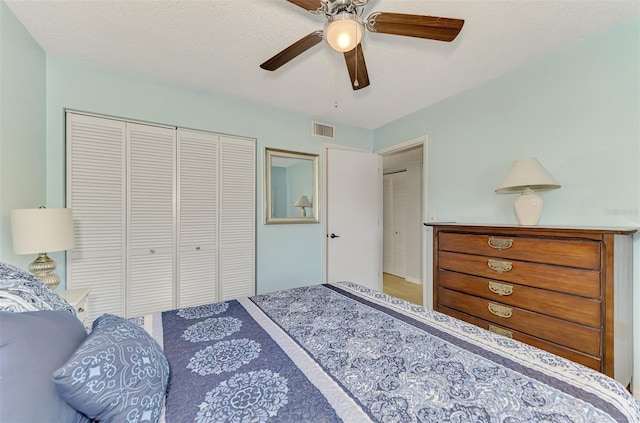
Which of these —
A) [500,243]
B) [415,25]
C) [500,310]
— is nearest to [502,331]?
[500,310]

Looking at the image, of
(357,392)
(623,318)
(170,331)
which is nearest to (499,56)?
(623,318)

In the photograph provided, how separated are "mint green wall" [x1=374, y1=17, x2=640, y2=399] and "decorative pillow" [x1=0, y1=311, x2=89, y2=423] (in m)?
2.77

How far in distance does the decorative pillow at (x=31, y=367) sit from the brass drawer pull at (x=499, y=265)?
218 centimetres

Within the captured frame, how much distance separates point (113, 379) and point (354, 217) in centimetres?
311

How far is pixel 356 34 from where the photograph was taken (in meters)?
1.32

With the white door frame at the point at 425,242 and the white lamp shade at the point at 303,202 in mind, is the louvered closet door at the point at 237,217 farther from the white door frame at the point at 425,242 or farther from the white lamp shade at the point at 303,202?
the white door frame at the point at 425,242

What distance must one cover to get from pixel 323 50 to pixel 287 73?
45cm

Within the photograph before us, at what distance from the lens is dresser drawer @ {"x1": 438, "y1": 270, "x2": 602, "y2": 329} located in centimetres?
147

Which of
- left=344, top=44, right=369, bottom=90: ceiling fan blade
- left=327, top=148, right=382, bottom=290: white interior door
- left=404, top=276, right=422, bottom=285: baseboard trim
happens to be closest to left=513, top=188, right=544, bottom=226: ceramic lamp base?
left=344, top=44, right=369, bottom=90: ceiling fan blade

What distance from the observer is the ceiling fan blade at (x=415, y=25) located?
4.20 feet

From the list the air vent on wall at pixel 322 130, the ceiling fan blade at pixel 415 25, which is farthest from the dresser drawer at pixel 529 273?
the air vent on wall at pixel 322 130

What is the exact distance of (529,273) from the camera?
67.3 inches

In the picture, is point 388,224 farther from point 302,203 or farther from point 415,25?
point 415,25

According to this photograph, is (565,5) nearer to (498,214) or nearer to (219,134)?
(498,214)
